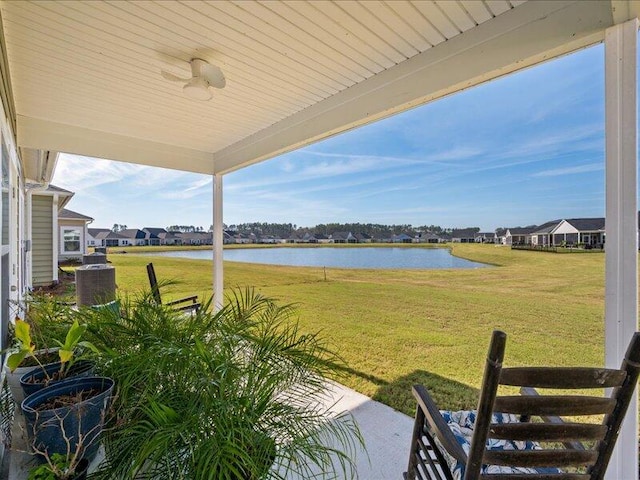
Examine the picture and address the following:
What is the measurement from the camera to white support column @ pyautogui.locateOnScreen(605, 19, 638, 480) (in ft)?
4.52

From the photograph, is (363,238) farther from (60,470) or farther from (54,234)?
(54,234)

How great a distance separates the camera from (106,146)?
3.70 meters

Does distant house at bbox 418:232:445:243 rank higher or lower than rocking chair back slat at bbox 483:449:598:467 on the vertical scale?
higher

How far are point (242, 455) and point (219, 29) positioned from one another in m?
2.15

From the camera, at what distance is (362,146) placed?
6355 millimetres

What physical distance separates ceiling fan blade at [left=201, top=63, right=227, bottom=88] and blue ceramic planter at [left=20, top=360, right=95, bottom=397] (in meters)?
1.86

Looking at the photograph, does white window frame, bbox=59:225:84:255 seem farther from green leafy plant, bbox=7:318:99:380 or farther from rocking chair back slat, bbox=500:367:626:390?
rocking chair back slat, bbox=500:367:626:390

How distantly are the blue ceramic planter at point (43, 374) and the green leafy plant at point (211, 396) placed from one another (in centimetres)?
12

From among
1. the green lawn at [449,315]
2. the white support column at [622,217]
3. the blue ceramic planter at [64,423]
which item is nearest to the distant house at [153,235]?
the green lawn at [449,315]

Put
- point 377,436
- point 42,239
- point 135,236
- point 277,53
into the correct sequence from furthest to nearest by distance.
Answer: point 42,239 < point 135,236 < point 377,436 < point 277,53

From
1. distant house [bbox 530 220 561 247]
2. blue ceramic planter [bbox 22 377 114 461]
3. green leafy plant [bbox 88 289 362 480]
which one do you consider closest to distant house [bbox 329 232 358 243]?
distant house [bbox 530 220 561 247]

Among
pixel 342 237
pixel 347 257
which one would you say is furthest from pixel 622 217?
pixel 347 257

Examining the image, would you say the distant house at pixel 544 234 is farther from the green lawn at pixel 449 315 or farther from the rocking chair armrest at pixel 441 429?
the rocking chair armrest at pixel 441 429

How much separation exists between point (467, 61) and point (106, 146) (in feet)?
12.7
